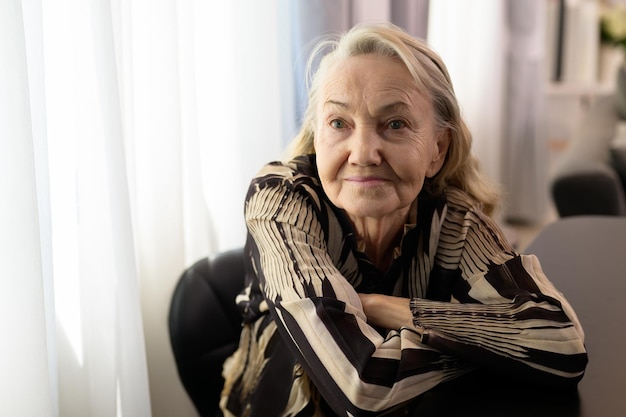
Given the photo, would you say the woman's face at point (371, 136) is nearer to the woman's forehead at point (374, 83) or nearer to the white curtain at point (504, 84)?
the woman's forehead at point (374, 83)

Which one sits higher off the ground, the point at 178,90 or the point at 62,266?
the point at 178,90

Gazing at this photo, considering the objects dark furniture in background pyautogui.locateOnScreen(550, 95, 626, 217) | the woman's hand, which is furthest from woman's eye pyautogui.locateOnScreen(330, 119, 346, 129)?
dark furniture in background pyautogui.locateOnScreen(550, 95, 626, 217)

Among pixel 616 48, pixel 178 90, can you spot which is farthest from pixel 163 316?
pixel 616 48

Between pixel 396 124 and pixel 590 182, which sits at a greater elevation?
pixel 396 124

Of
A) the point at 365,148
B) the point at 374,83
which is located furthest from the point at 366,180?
the point at 374,83

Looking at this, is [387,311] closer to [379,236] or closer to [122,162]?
[379,236]

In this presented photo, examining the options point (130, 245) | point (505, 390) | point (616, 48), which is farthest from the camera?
point (616, 48)

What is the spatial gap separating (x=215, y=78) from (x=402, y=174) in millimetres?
693

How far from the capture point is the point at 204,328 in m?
1.40

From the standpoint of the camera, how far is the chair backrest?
138cm

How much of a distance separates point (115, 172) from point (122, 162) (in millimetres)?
24

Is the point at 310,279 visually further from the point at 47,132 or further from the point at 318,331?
the point at 47,132

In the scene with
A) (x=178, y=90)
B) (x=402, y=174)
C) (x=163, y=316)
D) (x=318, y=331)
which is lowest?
(x=163, y=316)

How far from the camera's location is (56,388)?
4.06 ft
